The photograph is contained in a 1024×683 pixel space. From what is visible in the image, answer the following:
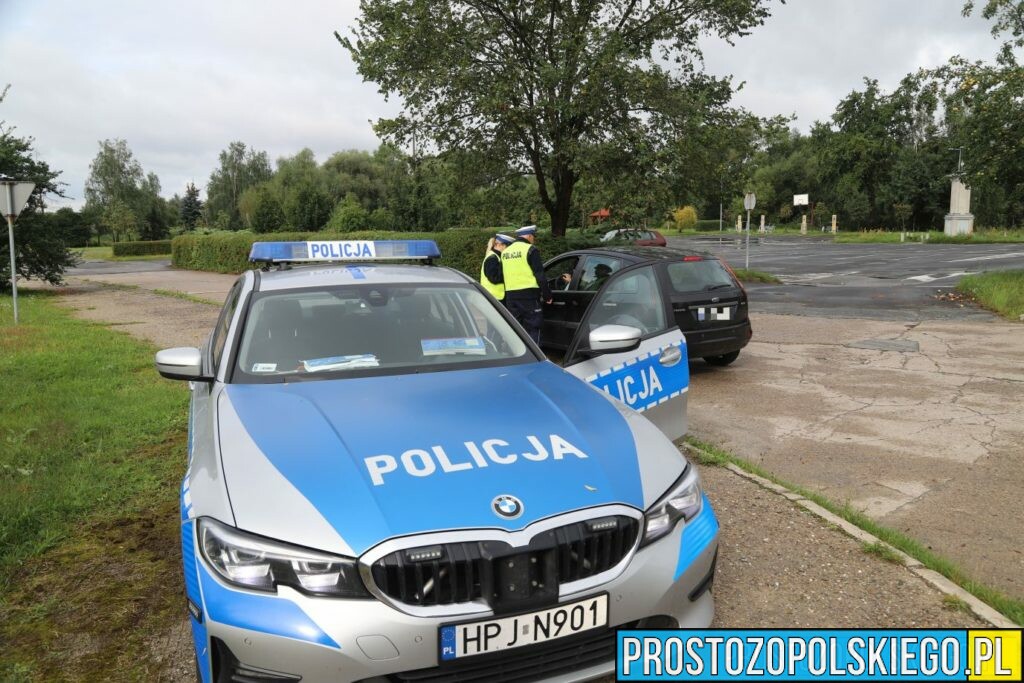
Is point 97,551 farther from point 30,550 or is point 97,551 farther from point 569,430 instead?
point 569,430

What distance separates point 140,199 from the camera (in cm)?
8419

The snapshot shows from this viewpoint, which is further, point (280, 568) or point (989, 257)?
point (989, 257)

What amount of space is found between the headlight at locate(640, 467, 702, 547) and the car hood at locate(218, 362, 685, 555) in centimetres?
4

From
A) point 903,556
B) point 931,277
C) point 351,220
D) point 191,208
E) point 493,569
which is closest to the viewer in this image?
point 493,569

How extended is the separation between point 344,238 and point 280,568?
90.3 feet

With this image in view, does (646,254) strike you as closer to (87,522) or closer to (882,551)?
(882,551)

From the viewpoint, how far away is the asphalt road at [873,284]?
15039mm

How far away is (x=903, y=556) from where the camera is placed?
12.3ft

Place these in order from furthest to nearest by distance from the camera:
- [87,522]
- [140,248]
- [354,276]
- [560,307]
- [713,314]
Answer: [140,248] → [560,307] → [713,314] → [87,522] → [354,276]

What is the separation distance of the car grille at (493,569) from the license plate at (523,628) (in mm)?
52

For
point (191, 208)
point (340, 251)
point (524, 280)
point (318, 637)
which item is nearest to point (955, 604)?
point (318, 637)

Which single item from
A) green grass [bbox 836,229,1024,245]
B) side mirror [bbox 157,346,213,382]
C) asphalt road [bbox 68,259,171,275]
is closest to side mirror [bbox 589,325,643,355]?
side mirror [bbox 157,346,213,382]

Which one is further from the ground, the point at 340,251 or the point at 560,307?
the point at 340,251

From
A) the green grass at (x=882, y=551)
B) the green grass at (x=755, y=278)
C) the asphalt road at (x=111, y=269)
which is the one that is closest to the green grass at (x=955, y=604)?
the green grass at (x=882, y=551)
